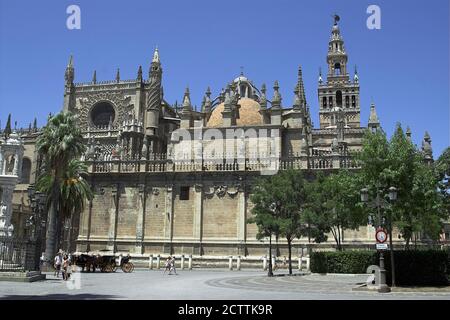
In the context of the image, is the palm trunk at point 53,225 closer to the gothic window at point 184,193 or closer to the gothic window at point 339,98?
the gothic window at point 184,193

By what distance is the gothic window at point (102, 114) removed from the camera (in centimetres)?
5609

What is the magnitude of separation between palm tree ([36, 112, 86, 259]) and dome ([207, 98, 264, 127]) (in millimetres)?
18290

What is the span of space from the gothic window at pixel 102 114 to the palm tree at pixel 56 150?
29.3 meters

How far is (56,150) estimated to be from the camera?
1001 inches

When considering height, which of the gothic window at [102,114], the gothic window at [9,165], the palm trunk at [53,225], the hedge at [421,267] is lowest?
the hedge at [421,267]

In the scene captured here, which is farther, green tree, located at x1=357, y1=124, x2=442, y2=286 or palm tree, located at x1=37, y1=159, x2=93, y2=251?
palm tree, located at x1=37, y1=159, x2=93, y2=251

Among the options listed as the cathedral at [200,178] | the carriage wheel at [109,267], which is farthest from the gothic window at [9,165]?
the cathedral at [200,178]

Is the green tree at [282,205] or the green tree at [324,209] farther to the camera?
the green tree at [282,205]

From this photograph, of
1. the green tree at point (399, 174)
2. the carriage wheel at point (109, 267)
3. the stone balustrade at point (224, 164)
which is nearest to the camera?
the green tree at point (399, 174)

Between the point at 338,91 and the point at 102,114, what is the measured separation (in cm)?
4137

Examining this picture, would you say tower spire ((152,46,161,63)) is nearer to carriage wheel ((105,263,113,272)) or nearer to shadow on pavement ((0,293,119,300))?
carriage wheel ((105,263,113,272))

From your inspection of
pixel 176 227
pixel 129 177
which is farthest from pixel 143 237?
pixel 129 177

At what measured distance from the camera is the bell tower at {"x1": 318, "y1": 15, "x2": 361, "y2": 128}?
2965 inches

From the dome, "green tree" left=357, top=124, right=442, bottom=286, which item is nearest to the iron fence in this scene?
"green tree" left=357, top=124, right=442, bottom=286
